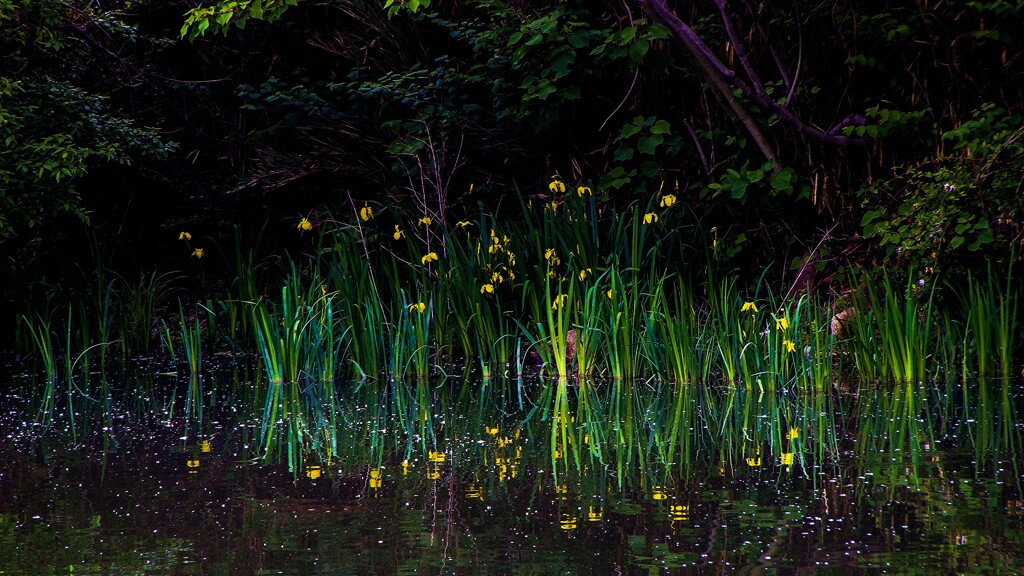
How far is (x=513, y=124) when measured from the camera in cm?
888

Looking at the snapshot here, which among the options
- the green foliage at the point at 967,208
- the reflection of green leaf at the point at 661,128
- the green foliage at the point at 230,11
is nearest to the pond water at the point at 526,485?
the green foliage at the point at 967,208

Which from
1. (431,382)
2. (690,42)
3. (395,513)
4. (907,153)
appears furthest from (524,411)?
(907,153)

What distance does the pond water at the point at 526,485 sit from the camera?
2727 millimetres

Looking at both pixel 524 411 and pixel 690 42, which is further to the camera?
pixel 690 42

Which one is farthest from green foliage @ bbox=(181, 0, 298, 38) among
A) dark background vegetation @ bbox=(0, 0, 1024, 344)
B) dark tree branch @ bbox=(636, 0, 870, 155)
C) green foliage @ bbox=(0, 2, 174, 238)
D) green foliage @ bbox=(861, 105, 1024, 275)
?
green foliage @ bbox=(861, 105, 1024, 275)

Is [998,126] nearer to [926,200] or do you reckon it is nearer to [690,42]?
[926,200]

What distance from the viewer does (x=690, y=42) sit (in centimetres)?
754

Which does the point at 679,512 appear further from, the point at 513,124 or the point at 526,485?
the point at 513,124

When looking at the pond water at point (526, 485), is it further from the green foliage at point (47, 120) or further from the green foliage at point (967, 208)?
the green foliage at point (47, 120)

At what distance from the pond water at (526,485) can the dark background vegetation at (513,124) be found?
75.0 inches

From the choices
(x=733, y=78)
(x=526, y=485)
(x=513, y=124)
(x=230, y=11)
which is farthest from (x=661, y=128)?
(x=526, y=485)

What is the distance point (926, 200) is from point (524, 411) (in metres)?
2.83

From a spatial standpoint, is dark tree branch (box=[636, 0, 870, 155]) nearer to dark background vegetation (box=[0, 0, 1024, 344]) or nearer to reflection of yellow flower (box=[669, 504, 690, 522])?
dark background vegetation (box=[0, 0, 1024, 344])

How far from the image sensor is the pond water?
2.73 meters
